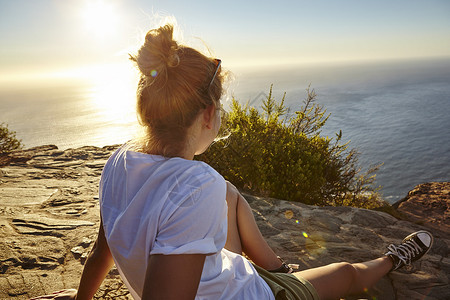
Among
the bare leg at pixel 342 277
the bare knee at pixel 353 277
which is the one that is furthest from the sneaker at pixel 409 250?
the bare knee at pixel 353 277

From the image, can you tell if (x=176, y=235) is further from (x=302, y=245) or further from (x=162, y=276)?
(x=302, y=245)

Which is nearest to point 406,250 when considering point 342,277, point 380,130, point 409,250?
point 409,250

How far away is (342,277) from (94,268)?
1590 millimetres

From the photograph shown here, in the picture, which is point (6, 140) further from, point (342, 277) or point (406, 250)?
point (406, 250)

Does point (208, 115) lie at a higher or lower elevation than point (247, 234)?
higher

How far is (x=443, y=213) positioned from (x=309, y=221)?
4.98 metres

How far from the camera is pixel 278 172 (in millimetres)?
5227

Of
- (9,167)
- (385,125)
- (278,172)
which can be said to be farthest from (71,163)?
(385,125)

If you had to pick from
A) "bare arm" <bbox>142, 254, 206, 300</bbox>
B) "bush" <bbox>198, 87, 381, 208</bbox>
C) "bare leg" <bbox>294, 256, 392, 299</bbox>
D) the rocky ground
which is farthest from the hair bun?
"bush" <bbox>198, 87, 381, 208</bbox>

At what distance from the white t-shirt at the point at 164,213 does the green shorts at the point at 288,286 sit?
Answer: 29cm

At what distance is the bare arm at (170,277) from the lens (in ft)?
2.85

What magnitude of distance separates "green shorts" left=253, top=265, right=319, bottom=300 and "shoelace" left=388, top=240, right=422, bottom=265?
1410mm

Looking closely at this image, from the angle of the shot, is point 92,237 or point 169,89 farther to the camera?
point 92,237

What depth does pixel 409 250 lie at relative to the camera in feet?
9.04
